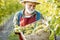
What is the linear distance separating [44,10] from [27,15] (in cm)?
20

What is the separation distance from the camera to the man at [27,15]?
3518mm

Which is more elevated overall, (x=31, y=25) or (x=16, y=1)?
(x=16, y=1)

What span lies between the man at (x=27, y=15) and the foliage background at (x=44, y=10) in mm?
49

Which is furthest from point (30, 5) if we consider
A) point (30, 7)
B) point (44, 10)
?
point (44, 10)

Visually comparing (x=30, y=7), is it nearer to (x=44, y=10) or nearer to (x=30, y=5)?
(x=30, y=5)

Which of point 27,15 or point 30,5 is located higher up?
point 30,5

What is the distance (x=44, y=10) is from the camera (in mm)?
3539

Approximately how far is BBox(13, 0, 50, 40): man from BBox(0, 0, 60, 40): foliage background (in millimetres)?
49

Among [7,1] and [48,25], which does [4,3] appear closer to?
[7,1]

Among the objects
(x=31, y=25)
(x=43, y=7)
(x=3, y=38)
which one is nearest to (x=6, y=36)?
(x=3, y=38)

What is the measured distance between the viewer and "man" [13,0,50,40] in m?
3.52

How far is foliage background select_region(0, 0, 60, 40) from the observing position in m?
3.51

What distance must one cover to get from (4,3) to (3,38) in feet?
1.32

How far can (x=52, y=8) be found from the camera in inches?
140
